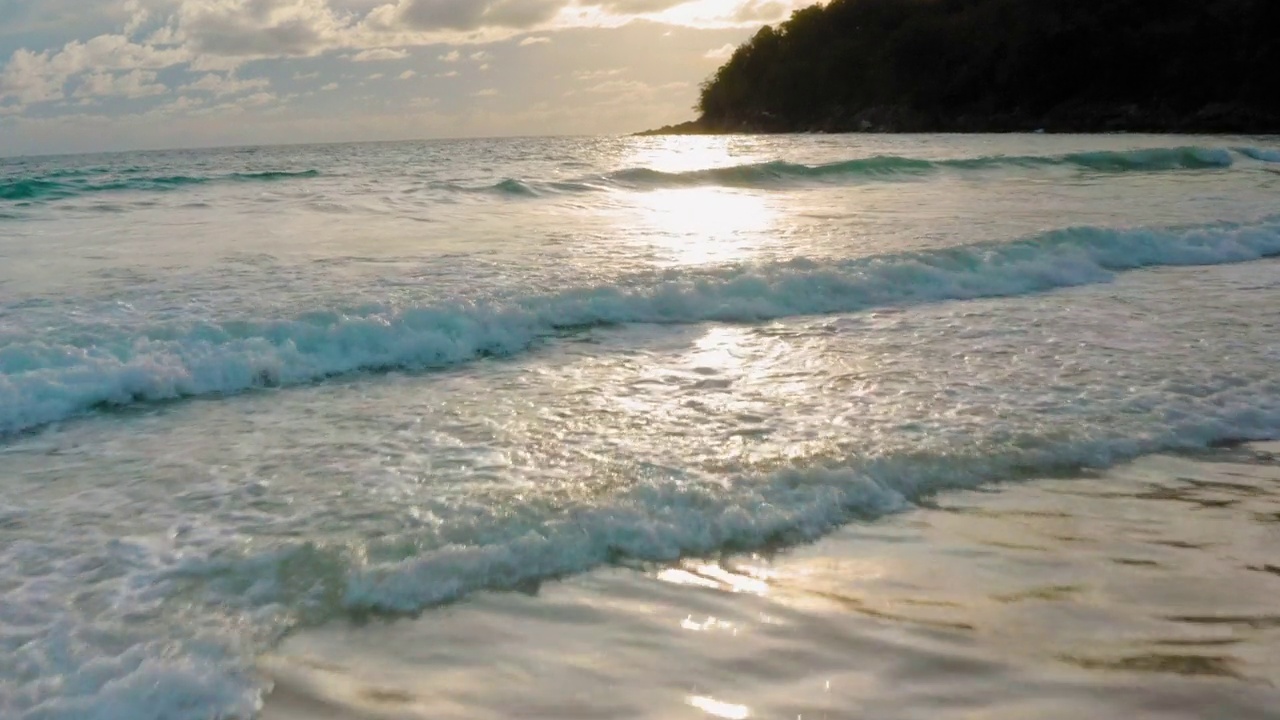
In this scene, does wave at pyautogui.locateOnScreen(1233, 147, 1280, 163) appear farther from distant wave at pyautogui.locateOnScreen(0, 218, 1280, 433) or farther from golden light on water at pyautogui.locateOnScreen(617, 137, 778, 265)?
distant wave at pyautogui.locateOnScreen(0, 218, 1280, 433)

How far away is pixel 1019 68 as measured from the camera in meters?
67.1

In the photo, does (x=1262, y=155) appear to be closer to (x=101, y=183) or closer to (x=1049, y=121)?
(x=101, y=183)

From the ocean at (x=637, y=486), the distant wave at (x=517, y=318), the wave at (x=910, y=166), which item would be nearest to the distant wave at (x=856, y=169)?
the wave at (x=910, y=166)

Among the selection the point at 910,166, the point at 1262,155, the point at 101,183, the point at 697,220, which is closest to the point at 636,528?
the point at 697,220

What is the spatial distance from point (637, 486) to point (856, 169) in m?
20.3

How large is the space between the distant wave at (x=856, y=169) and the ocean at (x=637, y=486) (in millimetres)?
8854

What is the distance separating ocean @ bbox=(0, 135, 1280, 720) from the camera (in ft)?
9.49

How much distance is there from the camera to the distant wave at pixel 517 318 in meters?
6.23

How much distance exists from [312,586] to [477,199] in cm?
1399

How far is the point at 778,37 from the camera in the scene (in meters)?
96.1

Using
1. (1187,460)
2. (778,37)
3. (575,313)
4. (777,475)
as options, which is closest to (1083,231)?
(575,313)

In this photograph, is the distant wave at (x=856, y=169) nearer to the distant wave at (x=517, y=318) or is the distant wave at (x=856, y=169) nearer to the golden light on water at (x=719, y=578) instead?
the distant wave at (x=517, y=318)

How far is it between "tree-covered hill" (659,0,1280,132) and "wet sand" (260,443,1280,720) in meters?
57.8

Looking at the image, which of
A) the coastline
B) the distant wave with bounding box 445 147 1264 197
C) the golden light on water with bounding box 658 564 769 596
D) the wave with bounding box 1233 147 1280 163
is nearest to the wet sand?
the golden light on water with bounding box 658 564 769 596
